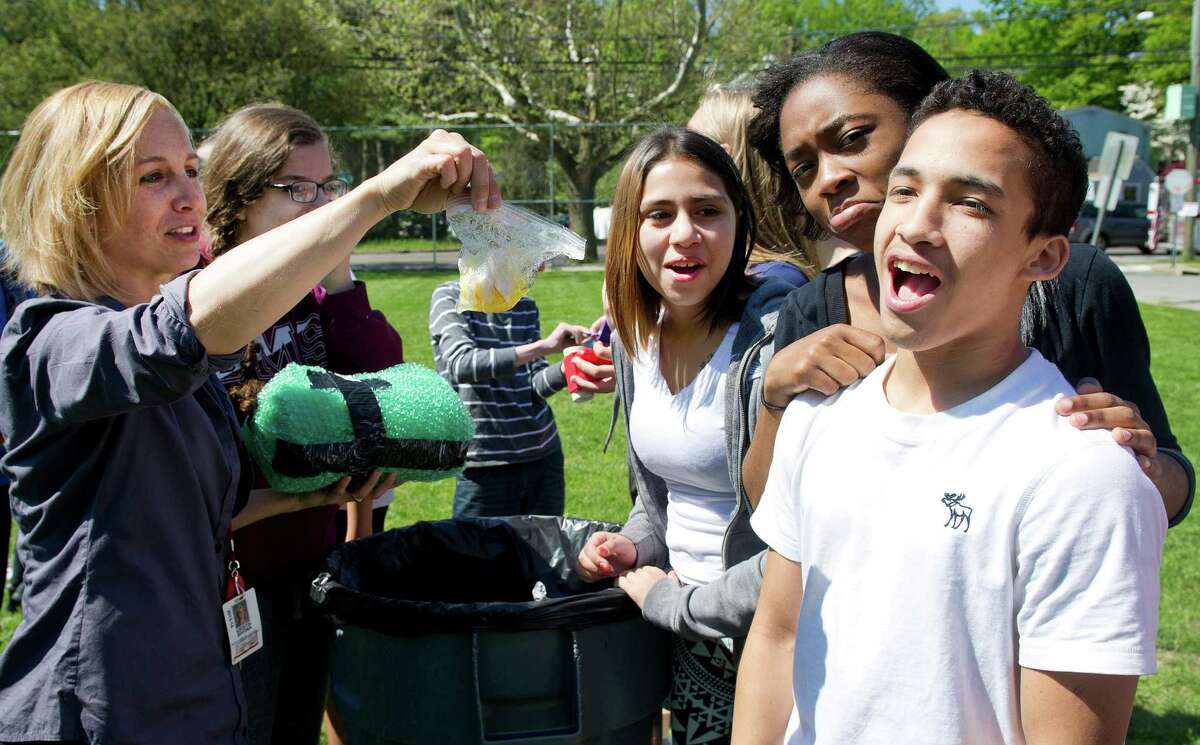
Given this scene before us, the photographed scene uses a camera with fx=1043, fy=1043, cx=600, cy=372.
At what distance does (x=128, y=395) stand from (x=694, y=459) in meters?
1.16

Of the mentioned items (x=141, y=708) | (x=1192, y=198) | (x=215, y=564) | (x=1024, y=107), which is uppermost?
(x=1024, y=107)

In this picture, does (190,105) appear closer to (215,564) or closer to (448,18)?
(448,18)

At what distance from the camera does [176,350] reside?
1.55 meters

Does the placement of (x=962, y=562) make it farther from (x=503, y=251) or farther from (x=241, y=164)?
(x=241, y=164)

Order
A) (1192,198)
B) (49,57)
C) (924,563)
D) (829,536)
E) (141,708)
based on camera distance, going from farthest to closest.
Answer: (49,57) < (1192,198) < (141,708) < (829,536) < (924,563)

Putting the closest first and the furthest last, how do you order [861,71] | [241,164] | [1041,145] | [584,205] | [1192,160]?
[1041,145], [861,71], [241,164], [584,205], [1192,160]

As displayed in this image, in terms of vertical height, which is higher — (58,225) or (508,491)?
(58,225)

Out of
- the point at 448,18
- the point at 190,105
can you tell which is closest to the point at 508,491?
the point at 190,105

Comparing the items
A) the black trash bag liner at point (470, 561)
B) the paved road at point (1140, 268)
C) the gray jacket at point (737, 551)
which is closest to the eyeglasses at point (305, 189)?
the black trash bag liner at point (470, 561)

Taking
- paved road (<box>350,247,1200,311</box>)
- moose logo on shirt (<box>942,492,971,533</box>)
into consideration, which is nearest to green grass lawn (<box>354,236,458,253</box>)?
paved road (<box>350,247,1200,311</box>)

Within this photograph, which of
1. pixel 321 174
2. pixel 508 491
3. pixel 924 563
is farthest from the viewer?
pixel 508 491

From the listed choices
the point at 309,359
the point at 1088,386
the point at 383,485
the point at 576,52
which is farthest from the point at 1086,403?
the point at 576,52

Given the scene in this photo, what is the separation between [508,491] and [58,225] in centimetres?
229

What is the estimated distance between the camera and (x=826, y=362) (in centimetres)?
164
